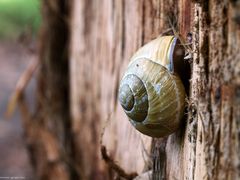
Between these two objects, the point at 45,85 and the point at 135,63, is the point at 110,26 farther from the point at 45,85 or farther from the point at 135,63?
the point at 45,85

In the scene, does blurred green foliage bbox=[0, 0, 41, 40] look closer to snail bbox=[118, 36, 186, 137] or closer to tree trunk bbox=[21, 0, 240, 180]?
tree trunk bbox=[21, 0, 240, 180]

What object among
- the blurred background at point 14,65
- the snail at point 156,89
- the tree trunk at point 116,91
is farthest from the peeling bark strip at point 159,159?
the blurred background at point 14,65

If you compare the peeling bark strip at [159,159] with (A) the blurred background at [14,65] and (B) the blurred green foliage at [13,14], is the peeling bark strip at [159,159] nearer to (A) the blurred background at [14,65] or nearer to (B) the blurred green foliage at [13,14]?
(A) the blurred background at [14,65]

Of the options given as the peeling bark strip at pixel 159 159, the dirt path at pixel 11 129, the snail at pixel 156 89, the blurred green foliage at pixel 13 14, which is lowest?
the dirt path at pixel 11 129

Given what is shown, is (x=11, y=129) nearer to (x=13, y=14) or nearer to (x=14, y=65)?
(x=14, y=65)

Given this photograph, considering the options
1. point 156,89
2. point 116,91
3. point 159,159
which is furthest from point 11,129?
point 156,89

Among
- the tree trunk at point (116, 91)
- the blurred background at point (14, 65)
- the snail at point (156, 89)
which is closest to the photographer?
the tree trunk at point (116, 91)

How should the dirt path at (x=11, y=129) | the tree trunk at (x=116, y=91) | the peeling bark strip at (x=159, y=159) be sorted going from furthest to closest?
the dirt path at (x=11, y=129) < the peeling bark strip at (x=159, y=159) < the tree trunk at (x=116, y=91)

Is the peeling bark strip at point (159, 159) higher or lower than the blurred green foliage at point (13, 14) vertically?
lower

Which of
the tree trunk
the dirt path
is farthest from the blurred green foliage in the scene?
the tree trunk
